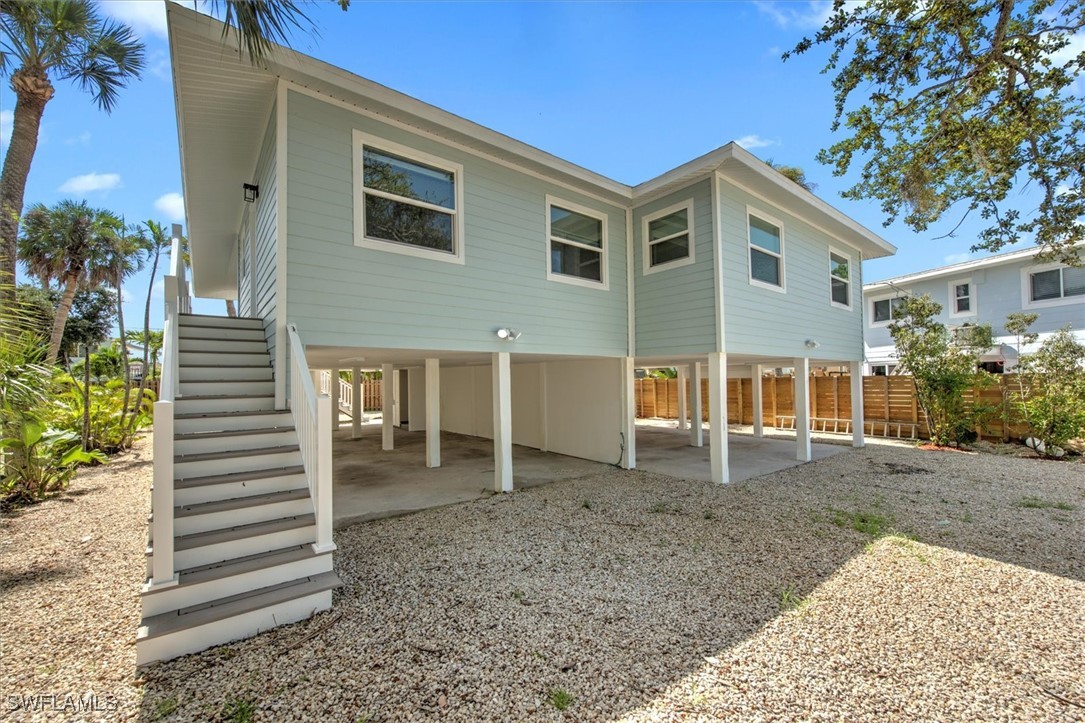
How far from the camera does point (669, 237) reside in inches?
316

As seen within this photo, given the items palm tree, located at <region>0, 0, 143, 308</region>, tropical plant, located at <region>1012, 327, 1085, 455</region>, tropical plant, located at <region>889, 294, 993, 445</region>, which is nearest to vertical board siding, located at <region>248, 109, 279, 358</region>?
palm tree, located at <region>0, 0, 143, 308</region>

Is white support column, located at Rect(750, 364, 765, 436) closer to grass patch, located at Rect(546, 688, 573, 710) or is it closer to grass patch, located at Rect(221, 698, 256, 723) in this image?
grass patch, located at Rect(546, 688, 573, 710)

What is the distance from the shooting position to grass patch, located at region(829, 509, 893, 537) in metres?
5.20

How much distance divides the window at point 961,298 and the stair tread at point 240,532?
19465 mm

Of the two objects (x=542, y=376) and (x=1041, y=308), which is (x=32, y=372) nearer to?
(x=542, y=376)

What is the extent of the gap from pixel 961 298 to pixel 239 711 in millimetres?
20425

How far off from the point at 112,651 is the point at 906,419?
15.7m

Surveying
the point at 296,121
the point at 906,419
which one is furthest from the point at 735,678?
the point at 906,419

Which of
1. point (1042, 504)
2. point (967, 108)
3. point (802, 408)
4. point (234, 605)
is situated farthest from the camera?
point (802, 408)

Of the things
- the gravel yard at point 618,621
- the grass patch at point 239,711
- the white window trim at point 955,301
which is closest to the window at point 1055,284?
the white window trim at point 955,301

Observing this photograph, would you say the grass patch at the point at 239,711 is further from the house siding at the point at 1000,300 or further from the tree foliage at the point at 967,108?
the house siding at the point at 1000,300

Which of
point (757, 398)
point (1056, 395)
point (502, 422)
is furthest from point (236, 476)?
point (1056, 395)

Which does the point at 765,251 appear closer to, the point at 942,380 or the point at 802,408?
the point at 802,408

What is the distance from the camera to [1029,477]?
25.3 ft
